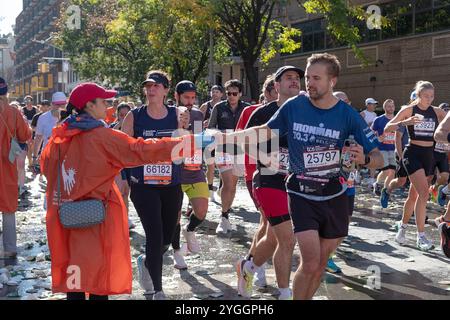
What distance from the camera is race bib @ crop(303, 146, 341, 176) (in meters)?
4.52

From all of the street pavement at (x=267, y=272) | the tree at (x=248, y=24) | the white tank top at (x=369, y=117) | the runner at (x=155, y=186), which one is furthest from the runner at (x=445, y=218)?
the tree at (x=248, y=24)

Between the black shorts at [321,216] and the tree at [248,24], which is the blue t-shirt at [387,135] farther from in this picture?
the tree at [248,24]

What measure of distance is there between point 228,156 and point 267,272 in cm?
272

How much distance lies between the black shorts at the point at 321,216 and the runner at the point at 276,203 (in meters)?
0.68

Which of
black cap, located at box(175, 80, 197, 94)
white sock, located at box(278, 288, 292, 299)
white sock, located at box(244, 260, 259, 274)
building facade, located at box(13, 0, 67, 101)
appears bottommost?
white sock, located at box(278, 288, 292, 299)

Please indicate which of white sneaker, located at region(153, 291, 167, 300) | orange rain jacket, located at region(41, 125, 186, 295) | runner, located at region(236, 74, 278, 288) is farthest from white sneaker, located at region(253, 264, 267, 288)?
orange rain jacket, located at region(41, 125, 186, 295)

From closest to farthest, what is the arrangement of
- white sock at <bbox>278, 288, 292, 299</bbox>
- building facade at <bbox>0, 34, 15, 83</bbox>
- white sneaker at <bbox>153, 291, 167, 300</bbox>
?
white sock at <bbox>278, 288, 292, 299</bbox> < white sneaker at <bbox>153, 291, 167, 300</bbox> < building facade at <bbox>0, 34, 15, 83</bbox>

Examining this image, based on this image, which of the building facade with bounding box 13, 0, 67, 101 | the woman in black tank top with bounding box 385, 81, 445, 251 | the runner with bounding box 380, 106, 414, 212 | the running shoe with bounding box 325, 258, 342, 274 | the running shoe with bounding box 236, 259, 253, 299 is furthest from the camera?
the building facade with bounding box 13, 0, 67, 101

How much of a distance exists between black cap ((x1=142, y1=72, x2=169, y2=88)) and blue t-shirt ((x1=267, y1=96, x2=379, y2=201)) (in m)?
1.64

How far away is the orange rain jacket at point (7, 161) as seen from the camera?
22.7 feet

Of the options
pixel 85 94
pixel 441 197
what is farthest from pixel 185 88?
pixel 441 197

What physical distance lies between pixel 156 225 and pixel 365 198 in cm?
823

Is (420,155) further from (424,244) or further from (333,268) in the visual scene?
(333,268)

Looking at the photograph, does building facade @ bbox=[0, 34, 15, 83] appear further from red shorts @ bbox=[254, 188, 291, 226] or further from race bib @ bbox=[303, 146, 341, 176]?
race bib @ bbox=[303, 146, 341, 176]
